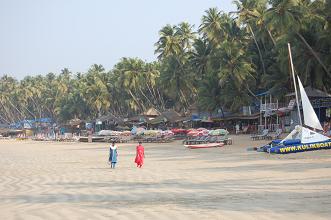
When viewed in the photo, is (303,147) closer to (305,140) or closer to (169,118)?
(305,140)

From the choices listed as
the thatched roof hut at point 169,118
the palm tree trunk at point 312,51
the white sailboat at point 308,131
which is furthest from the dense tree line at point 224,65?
the white sailboat at point 308,131

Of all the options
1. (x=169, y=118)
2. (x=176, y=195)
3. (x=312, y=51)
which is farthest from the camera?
(x=169, y=118)

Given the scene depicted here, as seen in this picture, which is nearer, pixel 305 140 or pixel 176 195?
pixel 176 195

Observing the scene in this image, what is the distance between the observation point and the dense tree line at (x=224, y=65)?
4481cm

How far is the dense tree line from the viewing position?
147ft

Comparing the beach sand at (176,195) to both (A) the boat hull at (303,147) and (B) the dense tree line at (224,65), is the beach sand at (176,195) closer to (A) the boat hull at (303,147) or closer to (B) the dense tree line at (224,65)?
(A) the boat hull at (303,147)

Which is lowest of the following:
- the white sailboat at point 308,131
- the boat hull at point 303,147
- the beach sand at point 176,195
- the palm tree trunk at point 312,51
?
the beach sand at point 176,195

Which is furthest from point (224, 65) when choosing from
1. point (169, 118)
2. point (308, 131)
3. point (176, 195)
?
point (176, 195)

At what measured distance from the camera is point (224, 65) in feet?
190

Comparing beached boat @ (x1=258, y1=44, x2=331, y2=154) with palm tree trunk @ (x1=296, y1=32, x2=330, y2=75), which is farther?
palm tree trunk @ (x1=296, y1=32, x2=330, y2=75)

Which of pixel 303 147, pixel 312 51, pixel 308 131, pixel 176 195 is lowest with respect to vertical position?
pixel 176 195

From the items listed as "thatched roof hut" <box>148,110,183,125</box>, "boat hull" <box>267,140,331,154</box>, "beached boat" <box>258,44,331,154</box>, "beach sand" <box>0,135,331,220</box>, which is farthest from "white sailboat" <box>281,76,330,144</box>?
"thatched roof hut" <box>148,110,183,125</box>

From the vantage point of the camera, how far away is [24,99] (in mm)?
139250

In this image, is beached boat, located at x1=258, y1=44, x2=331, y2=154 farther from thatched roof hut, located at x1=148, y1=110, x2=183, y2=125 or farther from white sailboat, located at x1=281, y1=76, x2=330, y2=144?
thatched roof hut, located at x1=148, y1=110, x2=183, y2=125
